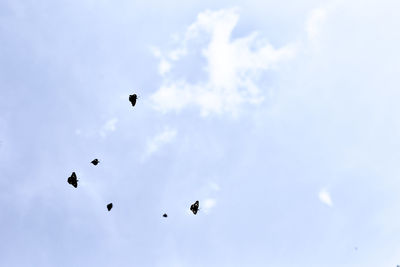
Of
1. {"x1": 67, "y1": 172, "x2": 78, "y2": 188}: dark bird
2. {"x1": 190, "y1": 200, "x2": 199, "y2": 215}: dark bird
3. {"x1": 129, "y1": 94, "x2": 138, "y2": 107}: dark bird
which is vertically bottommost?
{"x1": 190, "y1": 200, "x2": 199, "y2": 215}: dark bird

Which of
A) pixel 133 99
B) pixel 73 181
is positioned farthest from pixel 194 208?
pixel 133 99

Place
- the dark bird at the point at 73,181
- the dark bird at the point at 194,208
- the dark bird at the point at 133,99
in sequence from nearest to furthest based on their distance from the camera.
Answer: the dark bird at the point at 133,99
the dark bird at the point at 73,181
the dark bird at the point at 194,208

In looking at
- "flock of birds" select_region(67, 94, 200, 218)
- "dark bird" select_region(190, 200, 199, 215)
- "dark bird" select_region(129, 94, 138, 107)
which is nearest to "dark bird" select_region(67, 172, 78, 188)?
"flock of birds" select_region(67, 94, 200, 218)

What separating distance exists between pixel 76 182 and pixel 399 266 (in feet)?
180

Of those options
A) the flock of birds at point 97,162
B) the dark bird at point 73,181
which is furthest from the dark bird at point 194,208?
the dark bird at point 73,181

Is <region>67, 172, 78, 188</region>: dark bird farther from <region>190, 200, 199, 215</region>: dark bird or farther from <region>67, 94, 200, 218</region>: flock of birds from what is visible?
<region>190, 200, 199, 215</region>: dark bird

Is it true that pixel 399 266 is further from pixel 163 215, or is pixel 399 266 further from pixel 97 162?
pixel 97 162

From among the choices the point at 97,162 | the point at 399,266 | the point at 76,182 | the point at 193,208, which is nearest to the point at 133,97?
the point at 97,162

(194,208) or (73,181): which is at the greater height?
(73,181)

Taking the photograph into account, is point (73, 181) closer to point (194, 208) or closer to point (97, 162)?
point (97, 162)

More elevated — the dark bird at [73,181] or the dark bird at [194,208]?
the dark bird at [73,181]

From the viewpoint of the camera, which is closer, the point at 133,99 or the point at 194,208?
the point at 133,99

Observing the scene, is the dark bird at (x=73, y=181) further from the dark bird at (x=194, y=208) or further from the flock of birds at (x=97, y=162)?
the dark bird at (x=194, y=208)

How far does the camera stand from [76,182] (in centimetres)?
2077
